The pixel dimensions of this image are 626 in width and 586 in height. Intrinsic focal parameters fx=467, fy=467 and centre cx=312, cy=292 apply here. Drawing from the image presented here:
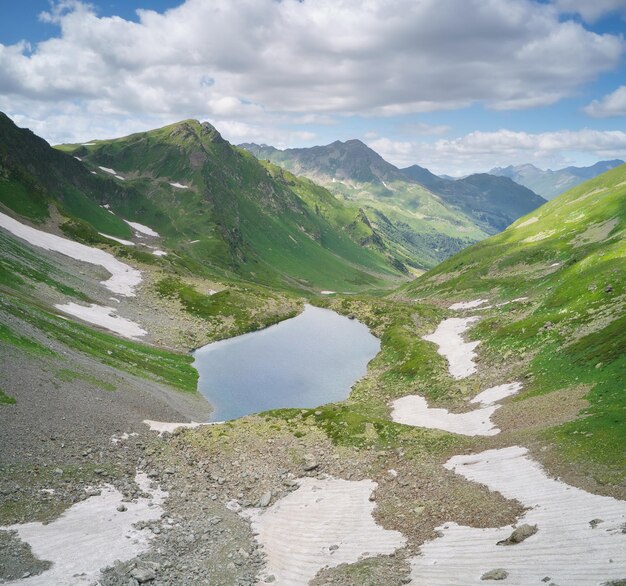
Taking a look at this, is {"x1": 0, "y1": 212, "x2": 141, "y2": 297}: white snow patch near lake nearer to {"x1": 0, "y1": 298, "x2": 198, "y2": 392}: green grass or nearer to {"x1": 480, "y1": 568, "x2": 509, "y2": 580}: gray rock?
{"x1": 0, "y1": 298, "x2": 198, "y2": 392}: green grass

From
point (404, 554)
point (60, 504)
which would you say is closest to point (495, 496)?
point (404, 554)

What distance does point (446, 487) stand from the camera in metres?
34.5

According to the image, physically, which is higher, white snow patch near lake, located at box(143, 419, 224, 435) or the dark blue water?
white snow patch near lake, located at box(143, 419, 224, 435)

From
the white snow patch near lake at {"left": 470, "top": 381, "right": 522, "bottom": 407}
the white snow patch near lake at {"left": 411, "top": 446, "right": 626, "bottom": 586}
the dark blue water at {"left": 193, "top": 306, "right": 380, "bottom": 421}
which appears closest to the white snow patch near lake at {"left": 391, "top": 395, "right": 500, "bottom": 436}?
the white snow patch near lake at {"left": 470, "top": 381, "right": 522, "bottom": 407}

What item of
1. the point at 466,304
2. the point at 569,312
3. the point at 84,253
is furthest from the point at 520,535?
the point at 84,253

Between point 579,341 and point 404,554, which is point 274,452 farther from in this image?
point 579,341

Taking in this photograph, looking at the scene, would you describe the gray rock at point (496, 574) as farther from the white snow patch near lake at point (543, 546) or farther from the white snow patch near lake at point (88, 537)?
the white snow patch near lake at point (88, 537)

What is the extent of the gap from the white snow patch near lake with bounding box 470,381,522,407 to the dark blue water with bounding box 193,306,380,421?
2529 cm

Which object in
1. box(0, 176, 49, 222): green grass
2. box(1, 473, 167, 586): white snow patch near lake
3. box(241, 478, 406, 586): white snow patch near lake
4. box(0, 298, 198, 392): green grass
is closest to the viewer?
box(1, 473, 167, 586): white snow patch near lake

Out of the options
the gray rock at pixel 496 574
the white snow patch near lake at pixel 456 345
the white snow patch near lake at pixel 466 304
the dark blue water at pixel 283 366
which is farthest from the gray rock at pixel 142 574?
the white snow patch near lake at pixel 466 304

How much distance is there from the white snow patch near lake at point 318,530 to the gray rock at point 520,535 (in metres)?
6.69

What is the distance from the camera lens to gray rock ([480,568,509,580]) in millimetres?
21047

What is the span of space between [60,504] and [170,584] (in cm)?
1224

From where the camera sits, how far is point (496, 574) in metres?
21.2
